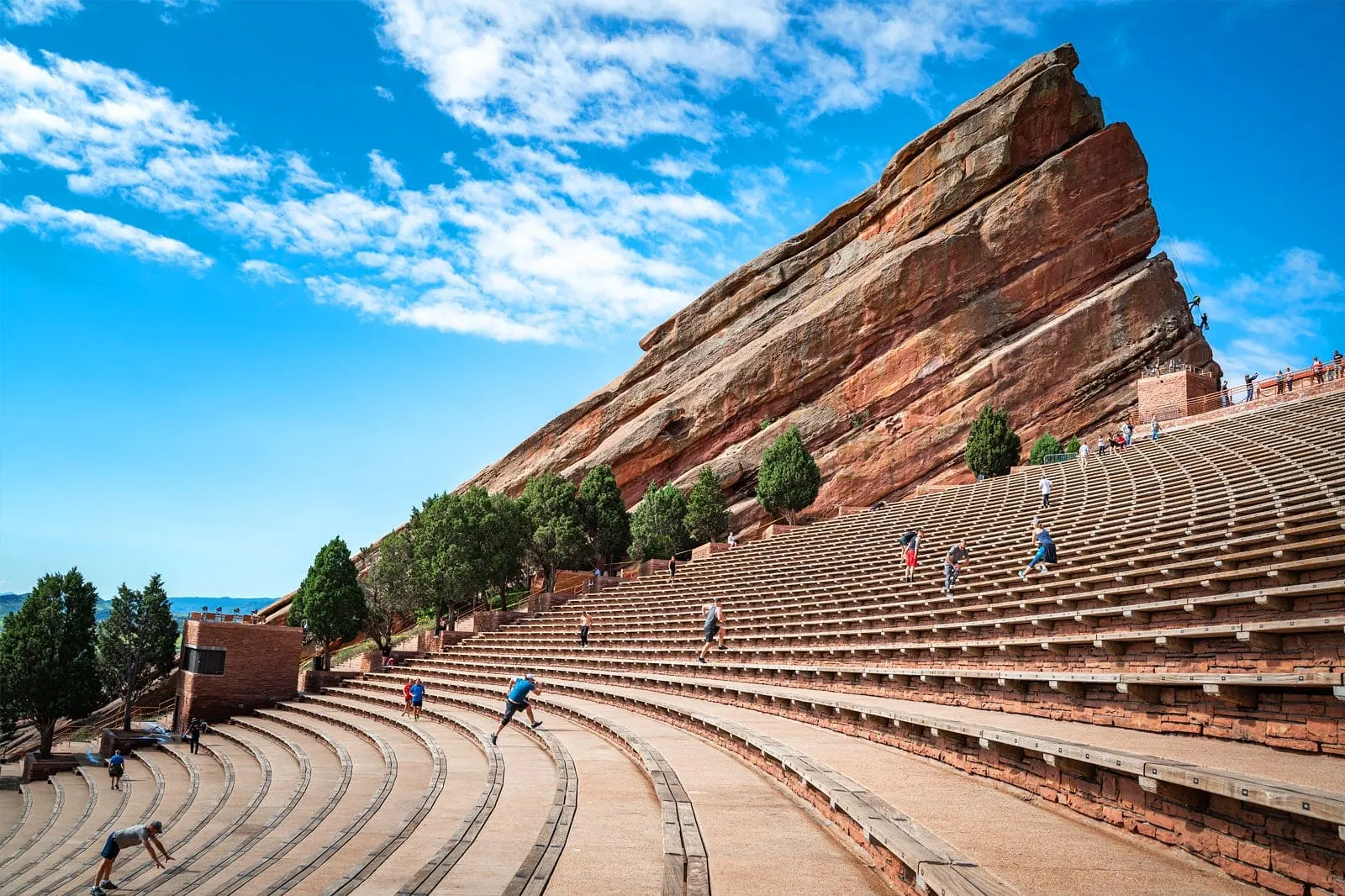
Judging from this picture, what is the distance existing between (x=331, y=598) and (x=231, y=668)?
685 cm

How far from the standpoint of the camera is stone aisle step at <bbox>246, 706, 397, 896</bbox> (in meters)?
7.58

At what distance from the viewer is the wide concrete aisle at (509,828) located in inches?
249

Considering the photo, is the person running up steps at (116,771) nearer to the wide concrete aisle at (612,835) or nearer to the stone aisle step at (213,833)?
the stone aisle step at (213,833)

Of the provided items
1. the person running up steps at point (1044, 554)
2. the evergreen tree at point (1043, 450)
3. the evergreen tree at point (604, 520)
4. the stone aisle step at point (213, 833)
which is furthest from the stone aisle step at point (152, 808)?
the evergreen tree at point (1043, 450)

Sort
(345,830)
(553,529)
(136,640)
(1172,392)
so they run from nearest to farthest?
1. (345,830)
2. (136,640)
3. (1172,392)
4. (553,529)

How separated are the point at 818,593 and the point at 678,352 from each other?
42.0 m

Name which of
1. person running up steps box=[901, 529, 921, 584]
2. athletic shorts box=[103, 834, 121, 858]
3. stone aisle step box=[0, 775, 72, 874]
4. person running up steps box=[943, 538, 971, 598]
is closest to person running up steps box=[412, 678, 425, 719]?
stone aisle step box=[0, 775, 72, 874]

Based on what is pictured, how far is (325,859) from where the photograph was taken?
26.7 feet

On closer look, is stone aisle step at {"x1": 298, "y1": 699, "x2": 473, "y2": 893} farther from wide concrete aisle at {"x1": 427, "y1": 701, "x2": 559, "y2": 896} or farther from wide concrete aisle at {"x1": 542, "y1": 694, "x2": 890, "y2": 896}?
wide concrete aisle at {"x1": 542, "y1": 694, "x2": 890, "y2": 896}

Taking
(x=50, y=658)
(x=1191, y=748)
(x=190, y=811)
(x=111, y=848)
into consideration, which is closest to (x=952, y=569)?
(x=1191, y=748)

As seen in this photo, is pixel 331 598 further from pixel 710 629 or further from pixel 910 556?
pixel 910 556

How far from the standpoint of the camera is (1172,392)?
40781mm

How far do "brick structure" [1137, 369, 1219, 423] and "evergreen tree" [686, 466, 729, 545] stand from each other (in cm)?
2065

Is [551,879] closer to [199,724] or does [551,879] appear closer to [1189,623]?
[1189,623]
